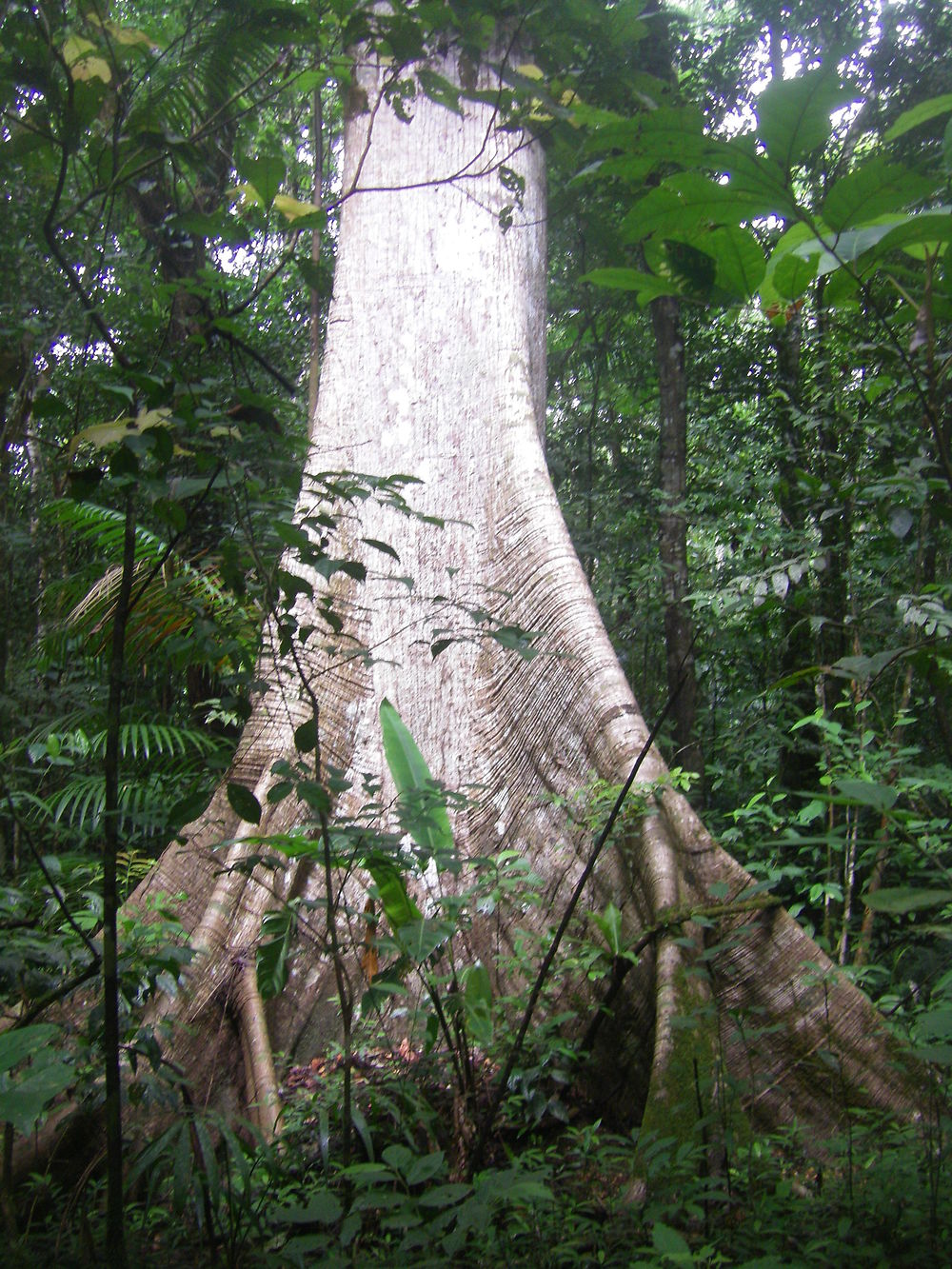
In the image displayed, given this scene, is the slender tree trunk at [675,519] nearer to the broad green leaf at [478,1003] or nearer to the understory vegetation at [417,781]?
the understory vegetation at [417,781]

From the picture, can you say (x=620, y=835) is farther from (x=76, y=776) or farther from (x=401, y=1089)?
(x=76, y=776)

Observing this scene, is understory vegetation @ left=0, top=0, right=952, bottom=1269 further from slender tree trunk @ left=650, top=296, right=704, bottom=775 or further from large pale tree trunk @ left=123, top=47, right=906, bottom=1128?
slender tree trunk @ left=650, top=296, right=704, bottom=775

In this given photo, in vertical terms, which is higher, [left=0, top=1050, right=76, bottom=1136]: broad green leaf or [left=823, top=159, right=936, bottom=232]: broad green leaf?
[left=823, top=159, right=936, bottom=232]: broad green leaf

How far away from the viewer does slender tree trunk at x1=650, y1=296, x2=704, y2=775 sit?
5090mm

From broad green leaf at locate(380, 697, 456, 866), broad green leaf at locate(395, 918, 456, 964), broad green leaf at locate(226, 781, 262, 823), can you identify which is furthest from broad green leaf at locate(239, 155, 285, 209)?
broad green leaf at locate(395, 918, 456, 964)

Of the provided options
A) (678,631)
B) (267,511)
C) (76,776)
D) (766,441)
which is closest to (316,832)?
(267,511)

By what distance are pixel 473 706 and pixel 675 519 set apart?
2535 millimetres

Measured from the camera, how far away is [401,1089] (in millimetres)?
1851

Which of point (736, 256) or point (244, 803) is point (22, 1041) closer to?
point (244, 803)

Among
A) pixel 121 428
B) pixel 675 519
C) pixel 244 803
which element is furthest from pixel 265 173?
pixel 675 519

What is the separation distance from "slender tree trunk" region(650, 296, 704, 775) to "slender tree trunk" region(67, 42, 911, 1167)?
4.68ft

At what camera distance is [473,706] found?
9.89ft

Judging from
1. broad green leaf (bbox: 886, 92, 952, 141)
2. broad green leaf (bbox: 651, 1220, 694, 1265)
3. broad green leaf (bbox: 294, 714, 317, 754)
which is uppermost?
broad green leaf (bbox: 886, 92, 952, 141)

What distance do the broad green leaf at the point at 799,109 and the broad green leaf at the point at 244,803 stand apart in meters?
1.18
